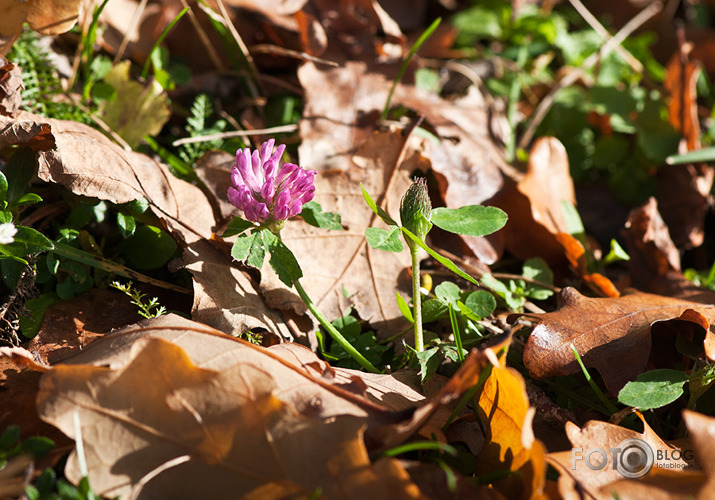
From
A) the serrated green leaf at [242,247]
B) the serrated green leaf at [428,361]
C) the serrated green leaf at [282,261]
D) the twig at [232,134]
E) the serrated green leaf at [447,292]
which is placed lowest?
the serrated green leaf at [428,361]

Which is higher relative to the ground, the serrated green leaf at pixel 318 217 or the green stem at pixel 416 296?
the serrated green leaf at pixel 318 217

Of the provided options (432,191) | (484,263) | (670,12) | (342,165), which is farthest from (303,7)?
(670,12)

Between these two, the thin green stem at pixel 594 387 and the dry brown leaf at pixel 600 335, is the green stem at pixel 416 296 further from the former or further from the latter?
the thin green stem at pixel 594 387

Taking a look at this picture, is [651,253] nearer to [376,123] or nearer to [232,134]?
[376,123]

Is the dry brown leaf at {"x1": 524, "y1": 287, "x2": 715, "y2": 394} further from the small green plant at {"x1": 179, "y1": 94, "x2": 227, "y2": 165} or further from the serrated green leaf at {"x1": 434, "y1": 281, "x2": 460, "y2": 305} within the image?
the small green plant at {"x1": 179, "y1": 94, "x2": 227, "y2": 165}

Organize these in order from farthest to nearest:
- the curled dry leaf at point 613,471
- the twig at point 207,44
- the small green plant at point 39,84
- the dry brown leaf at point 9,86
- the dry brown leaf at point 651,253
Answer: the twig at point 207,44 < the dry brown leaf at point 651,253 < the small green plant at point 39,84 < the dry brown leaf at point 9,86 < the curled dry leaf at point 613,471

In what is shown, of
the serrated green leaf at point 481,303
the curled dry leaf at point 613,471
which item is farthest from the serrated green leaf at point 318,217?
the curled dry leaf at point 613,471
